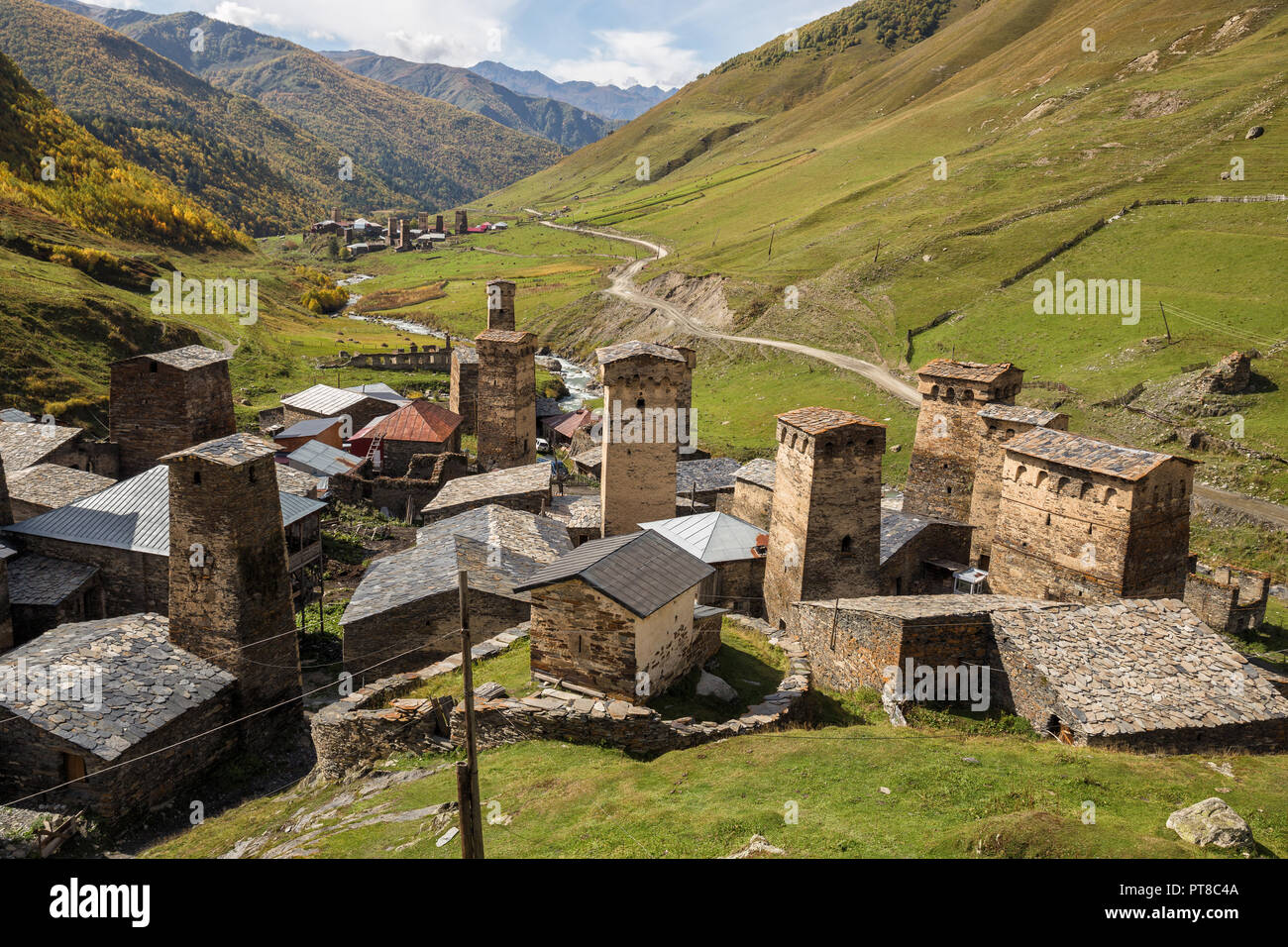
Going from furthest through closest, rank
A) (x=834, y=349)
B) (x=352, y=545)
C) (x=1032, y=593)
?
(x=834, y=349) < (x=352, y=545) < (x=1032, y=593)

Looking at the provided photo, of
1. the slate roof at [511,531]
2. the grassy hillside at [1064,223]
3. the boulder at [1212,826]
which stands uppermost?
the grassy hillside at [1064,223]

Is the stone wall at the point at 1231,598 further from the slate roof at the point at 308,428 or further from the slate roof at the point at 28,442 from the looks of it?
the slate roof at the point at 28,442

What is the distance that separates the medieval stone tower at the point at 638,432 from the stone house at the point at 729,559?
3.76ft

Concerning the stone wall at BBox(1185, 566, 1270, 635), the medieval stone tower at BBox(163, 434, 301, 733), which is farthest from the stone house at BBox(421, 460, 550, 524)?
the stone wall at BBox(1185, 566, 1270, 635)

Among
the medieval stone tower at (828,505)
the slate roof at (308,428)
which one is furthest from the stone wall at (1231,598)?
the slate roof at (308,428)

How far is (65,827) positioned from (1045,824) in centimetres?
1653

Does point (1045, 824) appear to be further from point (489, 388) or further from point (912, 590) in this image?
point (489, 388)

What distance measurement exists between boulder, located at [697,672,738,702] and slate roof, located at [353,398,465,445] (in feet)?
93.9

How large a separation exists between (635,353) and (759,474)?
8476 millimetres

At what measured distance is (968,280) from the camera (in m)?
65.2

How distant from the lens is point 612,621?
15.5 metres

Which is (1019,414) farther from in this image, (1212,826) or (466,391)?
(466,391)

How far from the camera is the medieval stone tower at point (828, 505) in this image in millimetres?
22188
